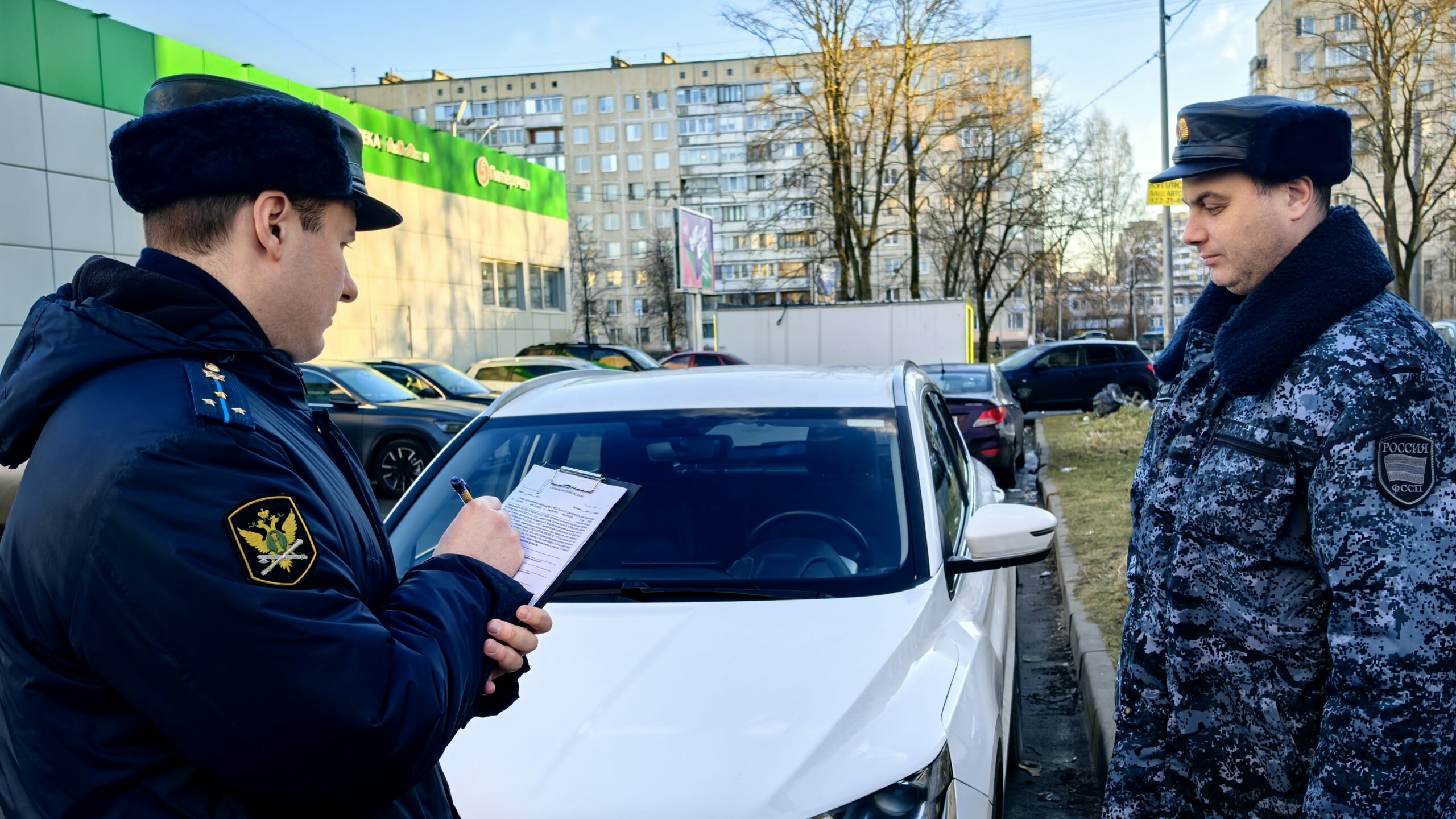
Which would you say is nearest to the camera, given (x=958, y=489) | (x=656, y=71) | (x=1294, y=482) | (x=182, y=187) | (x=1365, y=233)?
(x=182, y=187)

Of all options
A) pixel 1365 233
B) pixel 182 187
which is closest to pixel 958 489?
pixel 1365 233

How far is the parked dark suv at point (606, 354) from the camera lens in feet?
80.4

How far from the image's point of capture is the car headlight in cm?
212

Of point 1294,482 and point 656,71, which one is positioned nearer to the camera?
point 1294,482

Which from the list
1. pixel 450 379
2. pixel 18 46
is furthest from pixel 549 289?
pixel 450 379

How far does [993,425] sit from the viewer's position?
10.9m

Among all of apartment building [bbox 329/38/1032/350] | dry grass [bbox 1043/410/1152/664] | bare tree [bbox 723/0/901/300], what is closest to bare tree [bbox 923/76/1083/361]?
bare tree [bbox 723/0/901/300]

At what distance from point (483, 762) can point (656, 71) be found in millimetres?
79193

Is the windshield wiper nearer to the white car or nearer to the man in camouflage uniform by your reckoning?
the white car

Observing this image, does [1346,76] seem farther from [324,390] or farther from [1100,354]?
[324,390]

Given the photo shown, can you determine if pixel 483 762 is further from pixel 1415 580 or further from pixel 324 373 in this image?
pixel 324 373

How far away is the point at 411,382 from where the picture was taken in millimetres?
16172

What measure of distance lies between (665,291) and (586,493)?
225 ft

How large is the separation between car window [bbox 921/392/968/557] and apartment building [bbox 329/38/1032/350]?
70.8 m
